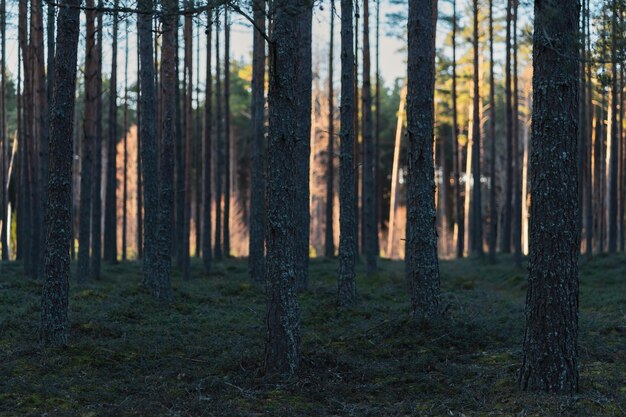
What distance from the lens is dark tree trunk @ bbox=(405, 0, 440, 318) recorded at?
10.0 meters

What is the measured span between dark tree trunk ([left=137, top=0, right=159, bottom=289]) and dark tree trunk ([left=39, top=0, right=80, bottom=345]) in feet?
12.4

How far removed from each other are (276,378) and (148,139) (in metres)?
7.24

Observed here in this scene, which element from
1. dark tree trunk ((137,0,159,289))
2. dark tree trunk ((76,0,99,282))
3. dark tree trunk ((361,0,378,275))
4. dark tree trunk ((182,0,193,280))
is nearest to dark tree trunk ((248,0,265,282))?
dark tree trunk ((182,0,193,280))

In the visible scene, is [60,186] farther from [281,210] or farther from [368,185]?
[368,185]

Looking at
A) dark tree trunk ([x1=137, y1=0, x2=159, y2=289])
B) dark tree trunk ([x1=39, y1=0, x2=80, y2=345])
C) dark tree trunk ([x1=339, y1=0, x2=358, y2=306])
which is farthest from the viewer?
dark tree trunk ([x1=137, y1=0, x2=159, y2=289])

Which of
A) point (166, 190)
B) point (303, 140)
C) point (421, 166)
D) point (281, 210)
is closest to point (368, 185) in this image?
point (303, 140)

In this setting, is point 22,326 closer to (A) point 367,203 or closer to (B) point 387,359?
(B) point 387,359

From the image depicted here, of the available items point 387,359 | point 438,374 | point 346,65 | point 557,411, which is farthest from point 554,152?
point 346,65

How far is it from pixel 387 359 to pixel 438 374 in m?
1.03

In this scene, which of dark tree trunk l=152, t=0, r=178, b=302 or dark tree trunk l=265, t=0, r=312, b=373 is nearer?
dark tree trunk l=265, t=0, r=312, b=373

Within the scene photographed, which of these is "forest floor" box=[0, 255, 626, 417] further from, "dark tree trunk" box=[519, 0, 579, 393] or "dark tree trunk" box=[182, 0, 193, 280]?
"dark tree trunk" box=[182, 0, 193, 280]

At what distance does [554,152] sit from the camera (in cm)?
620

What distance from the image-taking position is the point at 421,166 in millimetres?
9984

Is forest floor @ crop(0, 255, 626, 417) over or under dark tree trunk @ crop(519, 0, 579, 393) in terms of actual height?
under
